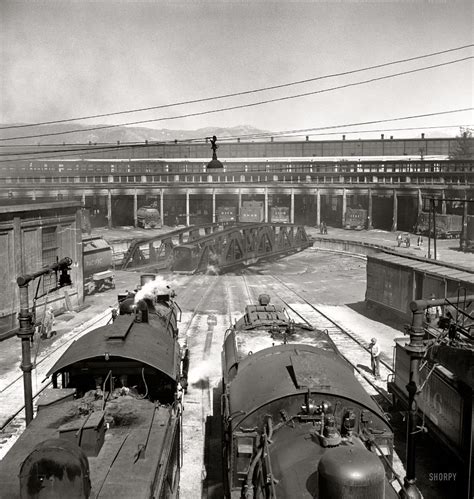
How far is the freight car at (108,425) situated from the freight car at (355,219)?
162ft

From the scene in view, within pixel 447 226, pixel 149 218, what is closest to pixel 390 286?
pixel 447 226

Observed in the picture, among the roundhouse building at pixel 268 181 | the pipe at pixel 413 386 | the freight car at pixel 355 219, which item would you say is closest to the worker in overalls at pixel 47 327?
the pipe at pixel 413 386

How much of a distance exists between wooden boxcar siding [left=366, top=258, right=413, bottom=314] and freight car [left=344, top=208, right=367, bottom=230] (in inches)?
1324

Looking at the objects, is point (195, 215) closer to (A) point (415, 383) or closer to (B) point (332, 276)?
(B) point (332, 276)

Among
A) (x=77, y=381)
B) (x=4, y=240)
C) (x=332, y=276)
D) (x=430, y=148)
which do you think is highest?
(x=430, y=148)

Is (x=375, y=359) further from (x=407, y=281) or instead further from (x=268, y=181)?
(x=268, y=181)

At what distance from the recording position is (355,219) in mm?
59469

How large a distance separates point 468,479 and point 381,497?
5.04 meters

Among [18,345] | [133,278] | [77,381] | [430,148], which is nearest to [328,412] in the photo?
[77,381]

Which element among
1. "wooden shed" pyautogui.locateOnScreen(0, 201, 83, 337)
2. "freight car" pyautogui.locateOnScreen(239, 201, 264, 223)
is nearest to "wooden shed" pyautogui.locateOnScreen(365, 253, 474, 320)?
"wooden shed" pyautogui.locateOnScreen(0, 201, 83, 337)

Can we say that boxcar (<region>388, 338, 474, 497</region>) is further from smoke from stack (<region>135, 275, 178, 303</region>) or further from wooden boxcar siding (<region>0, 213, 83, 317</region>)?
wooden boxcar siding (<region>0, 213, 83, 317</region>)

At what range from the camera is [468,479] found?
9891mm

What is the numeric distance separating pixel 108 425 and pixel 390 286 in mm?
18228

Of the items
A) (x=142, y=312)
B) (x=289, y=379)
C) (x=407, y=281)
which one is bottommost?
(x=407, y=281)
